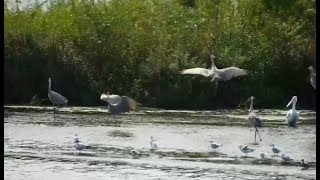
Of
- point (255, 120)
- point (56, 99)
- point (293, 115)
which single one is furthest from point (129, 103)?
point (293, 115)

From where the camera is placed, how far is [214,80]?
11.1ft

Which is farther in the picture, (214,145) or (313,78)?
(214,145)

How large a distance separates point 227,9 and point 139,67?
1.38ft

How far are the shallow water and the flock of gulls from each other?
20 mm

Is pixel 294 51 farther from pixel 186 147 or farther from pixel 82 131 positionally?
pixel 82 131

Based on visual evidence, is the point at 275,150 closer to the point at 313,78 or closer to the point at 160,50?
the point at 313,78

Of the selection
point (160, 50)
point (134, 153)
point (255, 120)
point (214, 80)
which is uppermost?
point (160, 50)

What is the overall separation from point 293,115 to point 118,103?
0.68m

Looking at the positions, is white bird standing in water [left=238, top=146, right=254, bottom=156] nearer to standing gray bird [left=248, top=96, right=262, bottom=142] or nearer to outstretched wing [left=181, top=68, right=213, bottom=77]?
standing gray bird [left=248, top=96, right=262, bottom=142]

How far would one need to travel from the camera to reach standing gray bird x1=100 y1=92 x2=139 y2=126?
11.1 feet

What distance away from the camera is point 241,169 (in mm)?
3357

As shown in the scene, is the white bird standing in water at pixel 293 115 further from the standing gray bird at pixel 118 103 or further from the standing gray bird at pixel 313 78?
the standing gray bird at pixel 118 103

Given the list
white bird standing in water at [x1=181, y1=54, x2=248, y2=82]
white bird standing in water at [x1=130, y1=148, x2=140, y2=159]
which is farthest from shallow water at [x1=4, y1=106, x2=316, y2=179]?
white bird standing in water at [x1=181, y1=54, x2=248, y2=82]

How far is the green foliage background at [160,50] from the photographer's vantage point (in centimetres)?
338
